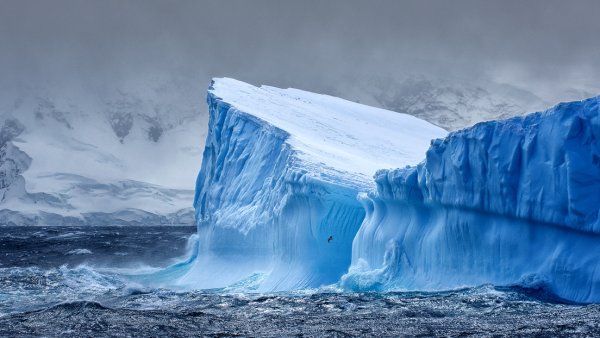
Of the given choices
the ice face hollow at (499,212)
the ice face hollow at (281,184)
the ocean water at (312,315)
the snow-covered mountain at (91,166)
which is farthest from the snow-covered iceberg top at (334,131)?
the snow-covered mountain at (91,166)

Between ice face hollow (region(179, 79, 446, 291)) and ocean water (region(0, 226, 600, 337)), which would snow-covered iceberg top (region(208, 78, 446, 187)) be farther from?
ocean water (region(0, 226, 600, 337))

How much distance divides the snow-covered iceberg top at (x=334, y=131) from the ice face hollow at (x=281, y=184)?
6 centimetres

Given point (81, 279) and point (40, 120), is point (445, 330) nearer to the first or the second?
point (81, 279)

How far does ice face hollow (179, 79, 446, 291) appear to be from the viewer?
18797 millimetres

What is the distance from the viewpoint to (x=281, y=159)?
2106cm

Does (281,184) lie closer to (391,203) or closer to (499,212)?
(391,203)

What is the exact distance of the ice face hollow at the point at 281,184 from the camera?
740 inches

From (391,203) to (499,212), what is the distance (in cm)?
380

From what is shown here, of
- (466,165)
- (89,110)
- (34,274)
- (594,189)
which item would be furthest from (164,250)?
(89,110)

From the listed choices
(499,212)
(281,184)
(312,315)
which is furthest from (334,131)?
(312,315)

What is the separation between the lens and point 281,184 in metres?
20.2

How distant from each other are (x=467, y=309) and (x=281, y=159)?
9.82 metres

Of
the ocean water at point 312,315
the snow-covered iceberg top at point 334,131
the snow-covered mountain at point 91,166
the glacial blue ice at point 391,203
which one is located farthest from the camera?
the snow-covered mountain at point 91,166

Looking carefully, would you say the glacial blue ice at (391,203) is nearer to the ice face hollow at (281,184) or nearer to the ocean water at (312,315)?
the ice face hollow at (281,184)
